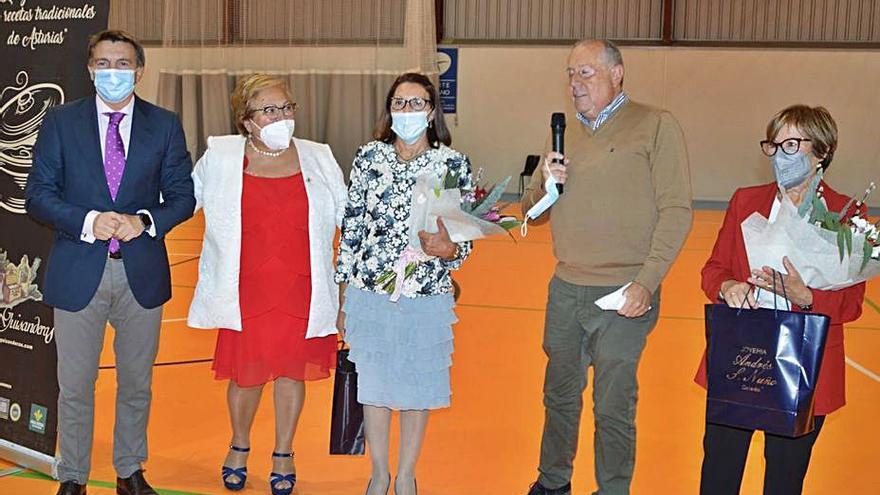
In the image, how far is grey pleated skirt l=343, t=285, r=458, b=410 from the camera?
398cm

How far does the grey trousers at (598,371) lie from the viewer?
3889 mm

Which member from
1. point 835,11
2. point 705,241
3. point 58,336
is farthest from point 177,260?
point 835,11

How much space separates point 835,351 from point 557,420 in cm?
115

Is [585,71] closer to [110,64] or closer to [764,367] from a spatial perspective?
[764,367]

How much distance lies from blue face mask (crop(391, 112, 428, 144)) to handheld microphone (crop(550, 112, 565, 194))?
18.4 inches

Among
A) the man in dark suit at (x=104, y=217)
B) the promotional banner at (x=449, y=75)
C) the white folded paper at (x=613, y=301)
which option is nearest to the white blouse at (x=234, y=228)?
the man in dark suit at (x=104, y=217)

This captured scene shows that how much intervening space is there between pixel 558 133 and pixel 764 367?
3.47 feet

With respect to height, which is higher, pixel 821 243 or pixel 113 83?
pixel 113 83

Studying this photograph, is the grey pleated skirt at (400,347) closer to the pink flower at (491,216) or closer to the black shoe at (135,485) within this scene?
the pink flower at (491,216)

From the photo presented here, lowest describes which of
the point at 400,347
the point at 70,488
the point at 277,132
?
the point at 70,488

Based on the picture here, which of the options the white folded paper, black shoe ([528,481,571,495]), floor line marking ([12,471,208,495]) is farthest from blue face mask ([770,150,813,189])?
floor line marking ([12,471,208,495])

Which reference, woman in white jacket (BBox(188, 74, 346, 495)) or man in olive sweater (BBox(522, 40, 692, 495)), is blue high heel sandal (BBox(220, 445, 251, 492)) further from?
man in olive sweater (BBox(522, 40, 692, 495))

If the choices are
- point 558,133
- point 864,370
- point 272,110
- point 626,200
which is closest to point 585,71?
point 558,133

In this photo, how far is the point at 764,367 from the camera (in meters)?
3.21
